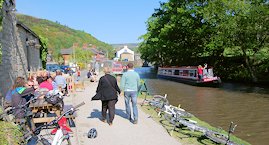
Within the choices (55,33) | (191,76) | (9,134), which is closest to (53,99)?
(9,134)

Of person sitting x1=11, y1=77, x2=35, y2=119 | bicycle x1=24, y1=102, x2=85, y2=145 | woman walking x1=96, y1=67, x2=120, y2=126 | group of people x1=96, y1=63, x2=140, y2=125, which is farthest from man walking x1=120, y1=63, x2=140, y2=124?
bicycle x1=24, y1=102, x2=85, y2=145

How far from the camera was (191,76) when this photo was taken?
35.6 m

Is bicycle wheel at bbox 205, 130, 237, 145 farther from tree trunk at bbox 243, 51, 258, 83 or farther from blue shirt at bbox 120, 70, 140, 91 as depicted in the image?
tree trunk at bbox 243, 51, 258, 83

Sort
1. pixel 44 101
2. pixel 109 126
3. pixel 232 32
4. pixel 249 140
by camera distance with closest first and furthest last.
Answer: pixel 44 101 < pixel 109 126 < pixel 249 140 < pixel 232 32

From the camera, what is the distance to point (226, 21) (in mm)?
31781

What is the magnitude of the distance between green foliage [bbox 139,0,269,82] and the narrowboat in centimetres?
310

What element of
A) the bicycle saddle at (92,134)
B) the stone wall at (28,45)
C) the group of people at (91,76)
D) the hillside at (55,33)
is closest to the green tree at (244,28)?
the group of people at (91,76)

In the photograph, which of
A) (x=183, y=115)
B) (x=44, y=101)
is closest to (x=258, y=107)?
(x=183, y=115)

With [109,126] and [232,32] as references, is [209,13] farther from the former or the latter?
[109,126]

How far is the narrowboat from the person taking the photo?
30.8m

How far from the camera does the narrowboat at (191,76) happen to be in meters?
30.8

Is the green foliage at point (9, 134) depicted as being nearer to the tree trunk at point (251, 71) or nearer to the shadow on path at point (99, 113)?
the shadow on path at point (99, 113)

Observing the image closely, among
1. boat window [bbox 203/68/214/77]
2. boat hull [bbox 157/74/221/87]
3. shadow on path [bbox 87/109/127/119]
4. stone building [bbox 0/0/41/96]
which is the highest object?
stone building [bbox 0/0/41/96]

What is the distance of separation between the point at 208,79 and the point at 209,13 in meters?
7.58
